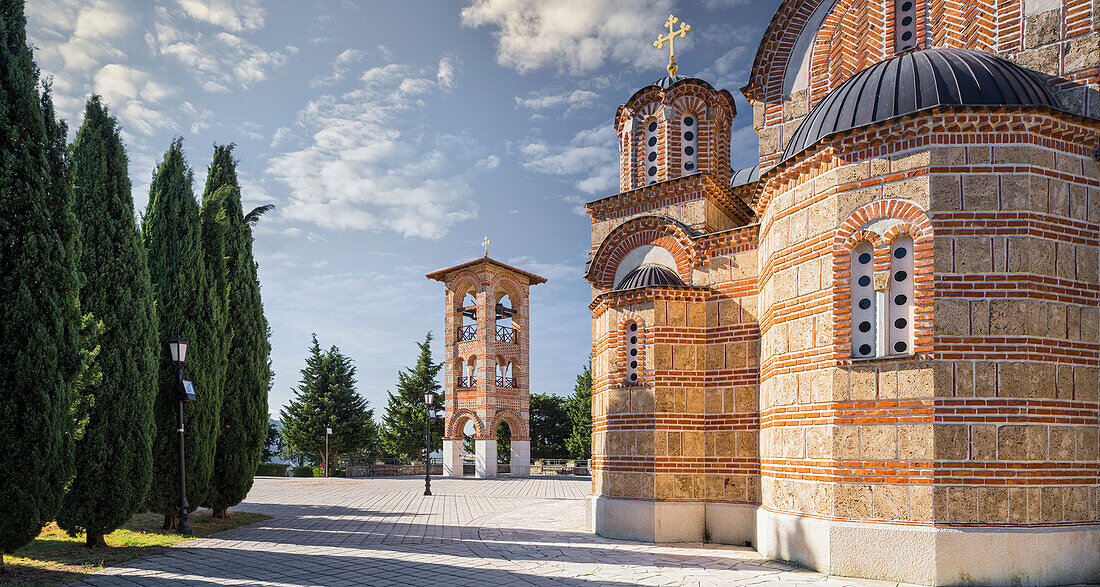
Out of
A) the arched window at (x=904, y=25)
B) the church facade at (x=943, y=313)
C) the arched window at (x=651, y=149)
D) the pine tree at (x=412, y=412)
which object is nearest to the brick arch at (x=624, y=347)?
the church facade at (x=943, y=313)

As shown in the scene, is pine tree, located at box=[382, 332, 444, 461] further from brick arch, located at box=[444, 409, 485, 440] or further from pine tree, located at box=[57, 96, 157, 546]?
pine tree, located at box=[57, 96, 157, 546]

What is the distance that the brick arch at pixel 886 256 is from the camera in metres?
8.02

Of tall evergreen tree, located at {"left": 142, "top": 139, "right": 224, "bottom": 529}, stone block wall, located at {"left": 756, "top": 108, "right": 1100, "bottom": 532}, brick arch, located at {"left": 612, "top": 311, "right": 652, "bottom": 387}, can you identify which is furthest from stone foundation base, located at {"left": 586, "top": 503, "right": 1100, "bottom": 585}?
tall evergreen tree, located at {"left": 142, "top": 139, "right": 224, "bottom": 529}

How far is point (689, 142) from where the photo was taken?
1450 centimetres

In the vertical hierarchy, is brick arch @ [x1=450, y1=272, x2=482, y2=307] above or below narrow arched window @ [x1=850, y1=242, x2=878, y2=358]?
above

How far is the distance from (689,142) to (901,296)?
7.14m

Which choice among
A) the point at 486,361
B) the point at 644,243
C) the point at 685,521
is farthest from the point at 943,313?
the point at 486,361

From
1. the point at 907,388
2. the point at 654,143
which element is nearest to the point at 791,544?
the point at 907,388

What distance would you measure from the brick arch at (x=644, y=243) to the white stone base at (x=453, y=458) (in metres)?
20.1

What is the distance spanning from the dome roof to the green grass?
10.6 m

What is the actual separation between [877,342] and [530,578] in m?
5.09

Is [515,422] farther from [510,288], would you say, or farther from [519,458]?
[510,288]

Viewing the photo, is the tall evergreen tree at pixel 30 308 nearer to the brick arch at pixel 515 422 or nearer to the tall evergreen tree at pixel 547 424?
the brick arch at pixel 515 422

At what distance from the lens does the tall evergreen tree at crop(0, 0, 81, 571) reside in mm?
7746
